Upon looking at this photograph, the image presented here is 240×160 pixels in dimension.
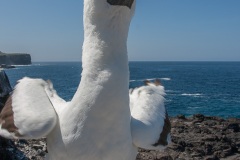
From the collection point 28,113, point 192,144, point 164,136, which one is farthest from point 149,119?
point 192,144

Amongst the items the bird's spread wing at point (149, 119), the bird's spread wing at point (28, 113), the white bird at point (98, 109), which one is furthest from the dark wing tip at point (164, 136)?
the bird's spread wing at point (28, 113)

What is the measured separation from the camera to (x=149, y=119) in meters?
4.63

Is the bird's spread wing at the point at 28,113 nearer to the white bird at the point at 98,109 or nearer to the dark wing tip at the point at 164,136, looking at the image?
the white bird at the point at 98,109

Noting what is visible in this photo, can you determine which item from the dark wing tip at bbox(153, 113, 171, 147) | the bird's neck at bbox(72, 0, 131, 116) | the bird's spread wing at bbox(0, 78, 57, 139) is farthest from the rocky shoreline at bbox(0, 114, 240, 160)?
the bird's neck at bbox(72, 0, 131, 116)

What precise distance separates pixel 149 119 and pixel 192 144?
1598 cm

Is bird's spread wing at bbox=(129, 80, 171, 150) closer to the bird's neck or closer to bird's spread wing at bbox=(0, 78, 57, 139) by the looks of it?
the bird's neck

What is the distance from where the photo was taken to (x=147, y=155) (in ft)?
48.7

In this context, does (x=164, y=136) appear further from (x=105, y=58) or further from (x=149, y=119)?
(x=105, y=58)

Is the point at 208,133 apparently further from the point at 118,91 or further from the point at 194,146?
the point at 118,91

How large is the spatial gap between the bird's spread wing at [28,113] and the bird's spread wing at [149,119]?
36.7 inches

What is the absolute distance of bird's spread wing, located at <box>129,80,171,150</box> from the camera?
432cm

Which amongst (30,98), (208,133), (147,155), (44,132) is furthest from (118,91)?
(208,133)

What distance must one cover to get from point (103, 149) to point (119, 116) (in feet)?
1.20

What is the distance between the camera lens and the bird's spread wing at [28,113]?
13.4ft
